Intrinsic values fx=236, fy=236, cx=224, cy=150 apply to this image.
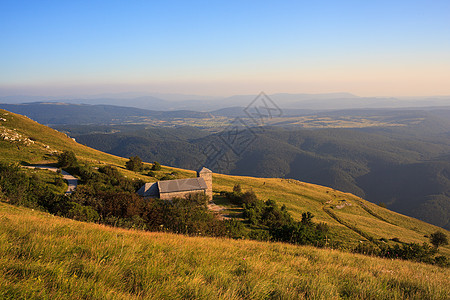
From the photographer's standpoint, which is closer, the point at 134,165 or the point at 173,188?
the point at 173,188

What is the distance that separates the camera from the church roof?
3346cm

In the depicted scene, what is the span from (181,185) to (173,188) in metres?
1.31

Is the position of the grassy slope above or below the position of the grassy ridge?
below

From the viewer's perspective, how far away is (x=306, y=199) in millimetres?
54500

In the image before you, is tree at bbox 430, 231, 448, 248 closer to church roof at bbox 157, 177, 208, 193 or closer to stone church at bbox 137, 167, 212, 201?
stone church at bbox 137, 167, 212, 201

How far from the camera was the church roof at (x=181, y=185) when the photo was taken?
33.5 m

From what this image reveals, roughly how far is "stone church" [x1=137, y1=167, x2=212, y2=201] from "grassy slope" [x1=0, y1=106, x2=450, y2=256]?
9954mm

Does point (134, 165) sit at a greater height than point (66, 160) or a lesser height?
lesser

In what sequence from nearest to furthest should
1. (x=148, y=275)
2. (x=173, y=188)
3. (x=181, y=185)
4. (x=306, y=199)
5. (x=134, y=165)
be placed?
1. (x=148, y=275)
2. (x=173, y=188)
3. (x=181, y=185)
4. (x=134, y=165)
5. (x=306, y=199)

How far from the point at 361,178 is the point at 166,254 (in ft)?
739

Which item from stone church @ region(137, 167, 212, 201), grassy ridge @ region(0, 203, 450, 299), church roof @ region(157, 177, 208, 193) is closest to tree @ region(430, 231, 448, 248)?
stone church @ region(137, 167, 212, 201)

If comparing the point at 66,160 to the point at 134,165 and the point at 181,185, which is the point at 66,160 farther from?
the point at 181,185

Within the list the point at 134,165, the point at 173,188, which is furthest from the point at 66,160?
the point at 173,188

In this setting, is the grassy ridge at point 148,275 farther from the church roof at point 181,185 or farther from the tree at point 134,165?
the tree at point 134,165
